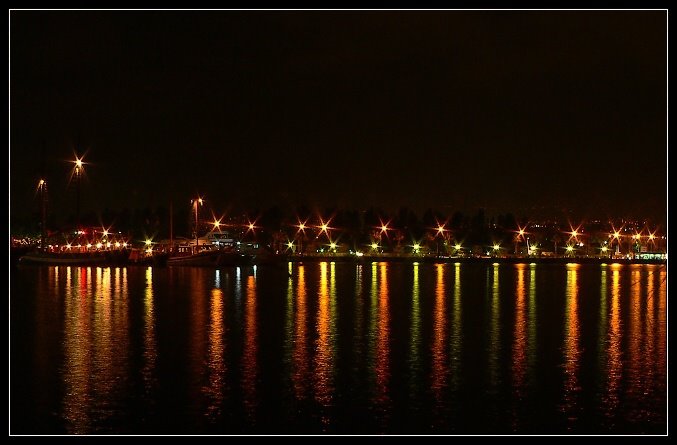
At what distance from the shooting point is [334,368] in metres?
17.0

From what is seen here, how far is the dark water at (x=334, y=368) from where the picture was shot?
1336 cm

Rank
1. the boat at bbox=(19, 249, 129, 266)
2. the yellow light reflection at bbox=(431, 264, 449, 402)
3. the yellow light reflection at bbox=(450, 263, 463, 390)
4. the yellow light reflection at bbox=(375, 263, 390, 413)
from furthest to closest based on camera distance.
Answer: the boat at bbox=(19, 249, 129, 266) < the yellow light reflection at bbox=(450, 263, 463, 390) < the yellow light reflection at bbox=(431, 264, 449, 402) < the yellow light reflection at bbox=(375, 263, 390, 413)

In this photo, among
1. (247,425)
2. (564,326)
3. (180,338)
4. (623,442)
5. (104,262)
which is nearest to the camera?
(623,442)

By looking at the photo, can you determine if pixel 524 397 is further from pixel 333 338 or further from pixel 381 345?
pixel 333 338

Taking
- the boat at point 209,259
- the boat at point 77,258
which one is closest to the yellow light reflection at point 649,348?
the boat at point 209,259

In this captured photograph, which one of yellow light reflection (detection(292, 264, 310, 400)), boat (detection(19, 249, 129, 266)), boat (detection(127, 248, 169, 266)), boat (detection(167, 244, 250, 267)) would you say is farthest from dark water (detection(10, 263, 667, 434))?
boat (detection(19, 249, 129, 266))

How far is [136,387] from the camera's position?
1535 centimetres

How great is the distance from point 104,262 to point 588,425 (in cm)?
6013

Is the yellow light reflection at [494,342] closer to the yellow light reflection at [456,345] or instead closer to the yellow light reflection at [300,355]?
the yellow light reflection at [456,345]

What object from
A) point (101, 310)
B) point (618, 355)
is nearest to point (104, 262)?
point (101, 310)

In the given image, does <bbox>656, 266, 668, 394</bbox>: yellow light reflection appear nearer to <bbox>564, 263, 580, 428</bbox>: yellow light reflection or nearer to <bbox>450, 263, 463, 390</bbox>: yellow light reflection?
<bbox>564, 263, 580, 428</bbox>: yellow light reflection

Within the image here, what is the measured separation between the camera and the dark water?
13.4 m

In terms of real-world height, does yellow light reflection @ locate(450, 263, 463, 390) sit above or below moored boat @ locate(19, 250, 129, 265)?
above

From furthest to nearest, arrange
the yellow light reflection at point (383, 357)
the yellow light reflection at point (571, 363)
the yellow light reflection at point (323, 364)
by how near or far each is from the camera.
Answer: the yellow light reflection at point (383, 357)
the yellow light reflection at point (323, 364)
the yellow light reflection at point (571, 363)
